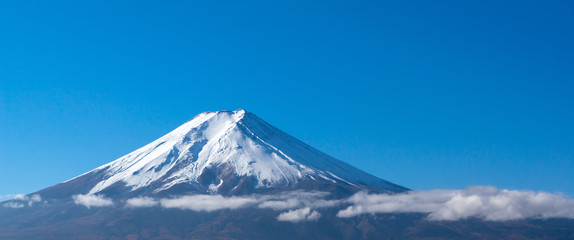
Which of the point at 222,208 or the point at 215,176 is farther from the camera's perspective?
the point at 215,176

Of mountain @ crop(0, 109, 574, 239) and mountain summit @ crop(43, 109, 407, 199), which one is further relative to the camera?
mountain summit @ crop(43, 109, 407, 199)

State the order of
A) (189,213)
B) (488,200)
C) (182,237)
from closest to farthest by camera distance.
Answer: (182,237), (189,213), (488,200)

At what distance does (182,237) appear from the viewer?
16038 cm

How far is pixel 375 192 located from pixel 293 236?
105 feet

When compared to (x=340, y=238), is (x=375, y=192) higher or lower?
higher

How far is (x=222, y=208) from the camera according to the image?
17462 cm

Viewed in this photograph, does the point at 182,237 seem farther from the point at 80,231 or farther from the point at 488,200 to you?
the point at 488,200

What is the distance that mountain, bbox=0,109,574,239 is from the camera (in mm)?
165375

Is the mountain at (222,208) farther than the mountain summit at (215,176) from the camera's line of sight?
No

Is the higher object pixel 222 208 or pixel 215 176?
pixel 215 176

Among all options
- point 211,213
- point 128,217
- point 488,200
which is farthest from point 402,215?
point 128,217

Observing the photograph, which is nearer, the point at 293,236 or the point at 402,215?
the point at 293,236

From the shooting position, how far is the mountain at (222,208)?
165 m

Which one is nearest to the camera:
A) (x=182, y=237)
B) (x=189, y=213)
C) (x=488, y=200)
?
(x=182, y=237)
